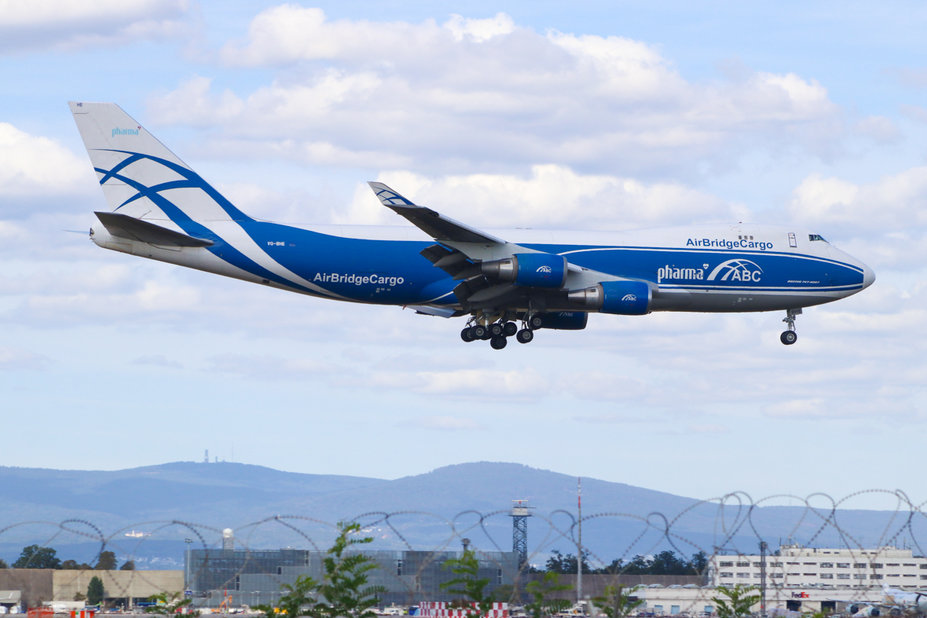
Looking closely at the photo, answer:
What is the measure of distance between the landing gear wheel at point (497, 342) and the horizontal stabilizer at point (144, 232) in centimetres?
1270

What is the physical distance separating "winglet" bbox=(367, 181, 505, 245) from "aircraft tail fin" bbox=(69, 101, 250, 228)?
27.2 ft

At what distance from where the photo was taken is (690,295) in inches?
2149

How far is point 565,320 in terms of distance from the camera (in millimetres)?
56844

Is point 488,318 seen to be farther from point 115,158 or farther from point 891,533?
point 891,533

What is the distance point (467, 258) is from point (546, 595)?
89.2ft

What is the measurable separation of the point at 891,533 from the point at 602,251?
21799 millimetres

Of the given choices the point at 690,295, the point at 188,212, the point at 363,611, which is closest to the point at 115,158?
the point at 188,212

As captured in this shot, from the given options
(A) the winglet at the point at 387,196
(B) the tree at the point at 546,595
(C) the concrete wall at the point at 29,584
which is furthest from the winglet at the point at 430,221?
(B) the tree at the point at 546,595

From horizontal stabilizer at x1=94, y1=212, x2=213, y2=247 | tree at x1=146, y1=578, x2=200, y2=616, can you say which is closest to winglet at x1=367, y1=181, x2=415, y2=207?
horizontal stabilizer at x1=94, y1=212, x2=213, y2=247

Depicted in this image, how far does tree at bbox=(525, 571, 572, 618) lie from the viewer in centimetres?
2458

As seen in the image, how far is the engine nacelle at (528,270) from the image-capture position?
50500 mm

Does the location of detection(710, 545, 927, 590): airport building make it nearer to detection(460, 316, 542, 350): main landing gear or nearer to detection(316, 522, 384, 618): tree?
detection(460, 316, 542, 350): main landing gear

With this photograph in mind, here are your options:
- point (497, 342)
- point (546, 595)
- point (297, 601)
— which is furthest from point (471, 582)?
point (497, 342)

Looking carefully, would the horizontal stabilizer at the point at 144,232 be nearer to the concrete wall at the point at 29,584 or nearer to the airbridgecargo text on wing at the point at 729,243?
the concrete wall at the point at 29,584
